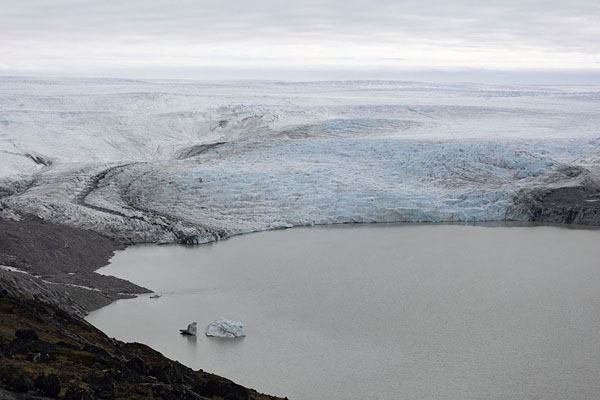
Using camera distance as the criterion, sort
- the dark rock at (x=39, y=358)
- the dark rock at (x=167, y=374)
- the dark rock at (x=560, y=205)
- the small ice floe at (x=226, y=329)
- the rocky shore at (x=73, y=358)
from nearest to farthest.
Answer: the rocky shore at (x=73, y=358) → the dark rock at (x=39, y=358) → the dark rock at (x=167, y=374) → the small ice floe at (x=226, y=329) → the dark rock at (x=560, y=205)

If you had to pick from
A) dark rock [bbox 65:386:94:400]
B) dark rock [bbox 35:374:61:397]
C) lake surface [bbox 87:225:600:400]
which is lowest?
lake surface [bbox 87:225:600:400]

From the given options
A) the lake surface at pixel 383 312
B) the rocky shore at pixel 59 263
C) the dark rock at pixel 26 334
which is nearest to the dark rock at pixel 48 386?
the dark rock at pixel 26 334

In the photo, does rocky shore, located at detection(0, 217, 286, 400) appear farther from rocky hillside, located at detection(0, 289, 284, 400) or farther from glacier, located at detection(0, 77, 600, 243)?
glacier, located at detection(0, 77, 600, 243)

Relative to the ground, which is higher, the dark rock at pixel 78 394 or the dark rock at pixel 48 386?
the dark rock at pixel 48 386

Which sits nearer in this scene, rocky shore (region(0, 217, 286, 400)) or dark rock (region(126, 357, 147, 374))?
rocky shore (region(0, 217, 286, 400))

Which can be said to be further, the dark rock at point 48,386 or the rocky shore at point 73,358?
the rocky shore at point 73,358

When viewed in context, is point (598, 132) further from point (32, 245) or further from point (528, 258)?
point (32, 245)

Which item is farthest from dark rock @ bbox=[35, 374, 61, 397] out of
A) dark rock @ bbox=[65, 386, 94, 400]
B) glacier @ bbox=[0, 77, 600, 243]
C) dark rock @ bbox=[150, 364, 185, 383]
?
glacier @ bbox=[0, 77, 600, 243]

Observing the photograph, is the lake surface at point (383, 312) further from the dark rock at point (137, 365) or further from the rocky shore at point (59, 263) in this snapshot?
the dark rock at point (137, 365)
